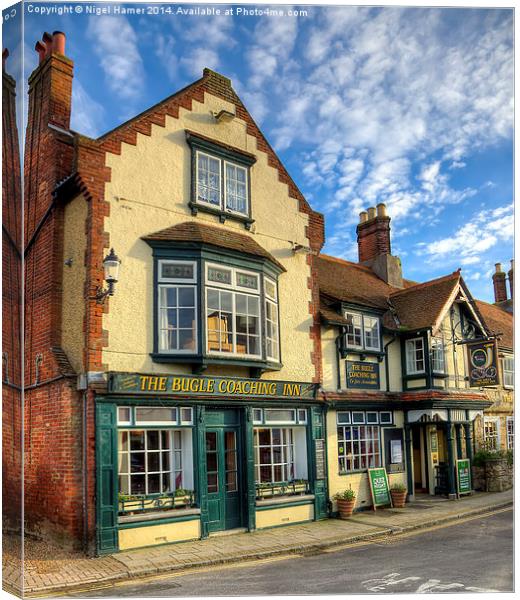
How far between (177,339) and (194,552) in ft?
12.5

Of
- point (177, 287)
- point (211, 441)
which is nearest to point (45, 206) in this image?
point (177, 287)

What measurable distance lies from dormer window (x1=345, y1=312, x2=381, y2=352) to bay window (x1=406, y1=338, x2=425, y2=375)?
1163 mm

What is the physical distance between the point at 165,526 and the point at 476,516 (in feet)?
25.7

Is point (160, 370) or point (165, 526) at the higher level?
point (160, 370)

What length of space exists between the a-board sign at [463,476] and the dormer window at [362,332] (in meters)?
4.18

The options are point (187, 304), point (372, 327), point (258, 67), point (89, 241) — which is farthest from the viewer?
point (372, 327)

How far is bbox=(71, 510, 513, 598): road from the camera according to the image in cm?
838

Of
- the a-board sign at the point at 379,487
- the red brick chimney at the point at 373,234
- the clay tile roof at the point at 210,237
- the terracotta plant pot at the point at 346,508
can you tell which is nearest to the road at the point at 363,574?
the terracotta plant pot at the point at 346,508

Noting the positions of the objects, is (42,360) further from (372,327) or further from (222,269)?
(372,327)

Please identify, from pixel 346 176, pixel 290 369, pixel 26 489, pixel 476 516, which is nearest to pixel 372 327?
pixel 290 369

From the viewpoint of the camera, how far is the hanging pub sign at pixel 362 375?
15.7 metres

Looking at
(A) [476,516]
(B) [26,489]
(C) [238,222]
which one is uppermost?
(C) [238,222]

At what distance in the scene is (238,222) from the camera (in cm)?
1343

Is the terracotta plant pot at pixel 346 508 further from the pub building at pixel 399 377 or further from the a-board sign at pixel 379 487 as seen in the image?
the a-board sign at pixel 379 487
